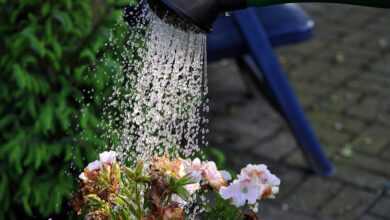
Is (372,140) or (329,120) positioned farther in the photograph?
(329,120)

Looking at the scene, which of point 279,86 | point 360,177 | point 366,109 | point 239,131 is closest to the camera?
point 279,86

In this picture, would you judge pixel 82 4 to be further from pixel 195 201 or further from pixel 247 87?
pixel 247 87

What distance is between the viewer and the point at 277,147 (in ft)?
13.8

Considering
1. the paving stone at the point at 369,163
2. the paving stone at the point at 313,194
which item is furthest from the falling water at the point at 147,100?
the paving stone at the point at 369,163

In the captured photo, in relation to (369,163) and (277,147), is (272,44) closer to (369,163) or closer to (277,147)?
(277,147)

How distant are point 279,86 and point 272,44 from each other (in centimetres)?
21

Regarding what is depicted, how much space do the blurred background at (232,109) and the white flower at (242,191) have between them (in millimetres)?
731

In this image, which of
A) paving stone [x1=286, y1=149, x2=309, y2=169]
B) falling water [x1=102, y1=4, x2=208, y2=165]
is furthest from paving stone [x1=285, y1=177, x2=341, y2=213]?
falling water [x1=102, y1=4, x2=208, y2=165]

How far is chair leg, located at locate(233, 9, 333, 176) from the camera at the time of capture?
3.60 m

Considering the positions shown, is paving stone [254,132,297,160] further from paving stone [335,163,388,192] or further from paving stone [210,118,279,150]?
paving stone [335,163,388,192]

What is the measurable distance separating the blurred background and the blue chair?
0.72 ft

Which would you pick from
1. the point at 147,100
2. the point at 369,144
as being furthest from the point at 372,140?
the point at 147,100

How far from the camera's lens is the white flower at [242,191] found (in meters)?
2.05

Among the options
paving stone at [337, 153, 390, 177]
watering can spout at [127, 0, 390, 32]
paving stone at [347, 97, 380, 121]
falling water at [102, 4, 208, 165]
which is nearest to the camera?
watering can spout at [127, 0, 390, 32]
